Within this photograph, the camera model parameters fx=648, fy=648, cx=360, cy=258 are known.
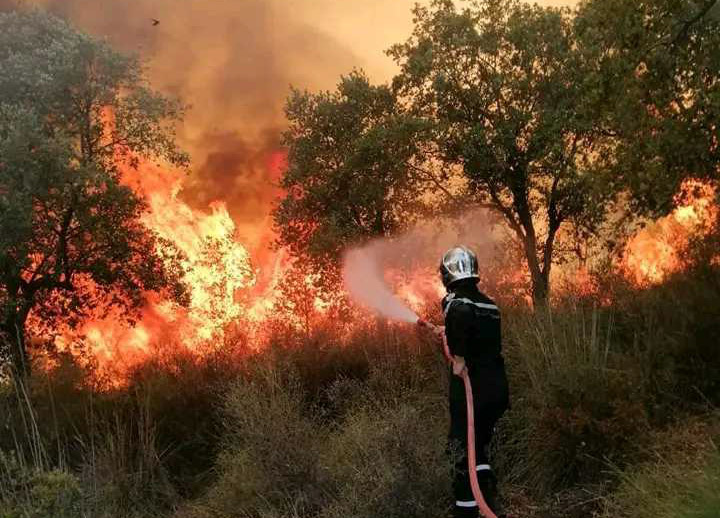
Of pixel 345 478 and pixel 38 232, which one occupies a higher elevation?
pixel 38 232

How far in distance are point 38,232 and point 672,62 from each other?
39.3 ft

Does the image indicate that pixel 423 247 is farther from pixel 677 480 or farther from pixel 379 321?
pixel 677 480

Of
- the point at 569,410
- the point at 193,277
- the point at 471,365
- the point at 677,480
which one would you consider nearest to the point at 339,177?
the point at 193,277

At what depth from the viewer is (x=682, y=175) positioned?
10.3 meters

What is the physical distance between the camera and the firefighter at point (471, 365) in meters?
5.02

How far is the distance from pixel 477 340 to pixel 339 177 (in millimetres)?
13969

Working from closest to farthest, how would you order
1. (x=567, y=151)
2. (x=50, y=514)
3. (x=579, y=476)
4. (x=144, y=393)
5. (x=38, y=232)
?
(x=50, y=514), (x=579, y=476), (x=144, y=393), (x=38, y=232), (x=567, y=151)

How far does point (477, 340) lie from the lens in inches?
203

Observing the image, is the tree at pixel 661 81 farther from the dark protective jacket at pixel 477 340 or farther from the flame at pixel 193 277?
the flame at pixel 193 277

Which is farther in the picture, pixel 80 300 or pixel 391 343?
pixel 80 300

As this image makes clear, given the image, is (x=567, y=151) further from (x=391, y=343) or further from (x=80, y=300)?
(x=80, y=300)

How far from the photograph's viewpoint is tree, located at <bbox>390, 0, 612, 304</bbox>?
18016 mm

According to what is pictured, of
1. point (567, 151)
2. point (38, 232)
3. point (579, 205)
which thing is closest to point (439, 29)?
point (567, 151)

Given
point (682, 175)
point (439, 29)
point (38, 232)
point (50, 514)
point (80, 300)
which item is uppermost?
point (439, 29)
